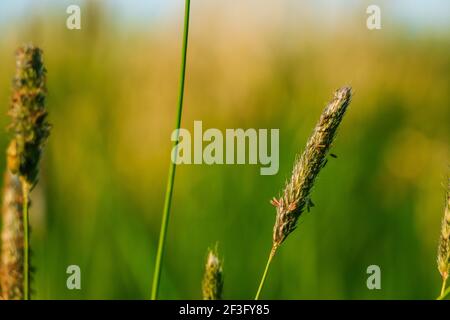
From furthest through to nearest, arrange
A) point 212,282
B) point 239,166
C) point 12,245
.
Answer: point 239,166 → point 12,245 → point 212,282

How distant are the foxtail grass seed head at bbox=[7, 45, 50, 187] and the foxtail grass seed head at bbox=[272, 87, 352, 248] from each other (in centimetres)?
45

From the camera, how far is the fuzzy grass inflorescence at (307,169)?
1.32 metres

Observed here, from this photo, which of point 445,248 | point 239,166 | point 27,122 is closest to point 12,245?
point 27,122

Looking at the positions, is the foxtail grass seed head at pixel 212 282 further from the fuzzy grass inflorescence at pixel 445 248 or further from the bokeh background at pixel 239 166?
the bokeh background at pixel 239 166

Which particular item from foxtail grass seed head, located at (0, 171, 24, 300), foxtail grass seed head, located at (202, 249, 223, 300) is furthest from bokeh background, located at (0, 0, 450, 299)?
foxtail grass seed head, located at (202, 249, 223, 300)

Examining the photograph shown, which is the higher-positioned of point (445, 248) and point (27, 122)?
point (27, 122)

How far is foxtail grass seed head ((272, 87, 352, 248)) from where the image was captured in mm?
1320

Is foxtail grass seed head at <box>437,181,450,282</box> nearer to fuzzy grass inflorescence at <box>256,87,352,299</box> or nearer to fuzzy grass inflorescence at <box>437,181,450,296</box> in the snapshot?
fuzzy grass inflorescence at <box>437,181,450,296</box>

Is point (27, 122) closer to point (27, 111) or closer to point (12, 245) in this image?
point (27, 111)

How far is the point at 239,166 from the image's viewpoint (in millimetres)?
3346

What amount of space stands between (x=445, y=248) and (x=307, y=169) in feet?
1.02
